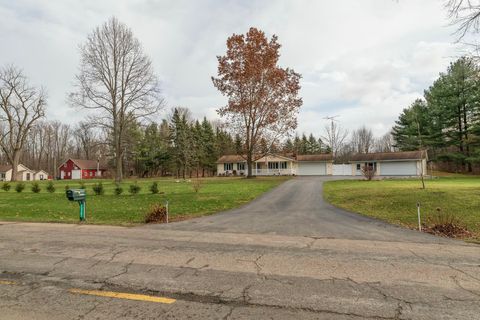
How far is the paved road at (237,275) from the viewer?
3.91 m

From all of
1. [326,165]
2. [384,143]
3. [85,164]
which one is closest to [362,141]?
[384,143]

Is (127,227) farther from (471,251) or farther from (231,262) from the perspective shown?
(471,251)

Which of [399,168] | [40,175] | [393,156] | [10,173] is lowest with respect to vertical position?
[40,175]

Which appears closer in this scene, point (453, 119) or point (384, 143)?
point (453, 119)

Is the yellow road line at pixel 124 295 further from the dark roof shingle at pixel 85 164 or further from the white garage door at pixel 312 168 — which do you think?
the dark roof shingle at pixel 85 164

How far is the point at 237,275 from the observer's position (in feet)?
17.1

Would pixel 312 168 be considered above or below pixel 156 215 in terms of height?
above

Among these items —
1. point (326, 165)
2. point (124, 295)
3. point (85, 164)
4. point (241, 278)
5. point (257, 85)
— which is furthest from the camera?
point (85, 164)

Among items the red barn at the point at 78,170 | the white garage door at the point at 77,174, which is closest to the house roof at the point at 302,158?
the red barn at the point at 78,170

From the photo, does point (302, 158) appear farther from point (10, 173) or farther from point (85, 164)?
point (10, 173)

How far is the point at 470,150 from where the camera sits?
144ft

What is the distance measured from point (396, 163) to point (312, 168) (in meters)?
12.4

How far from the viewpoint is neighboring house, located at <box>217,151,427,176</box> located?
46.2m

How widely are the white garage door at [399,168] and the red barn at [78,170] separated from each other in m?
57.8
